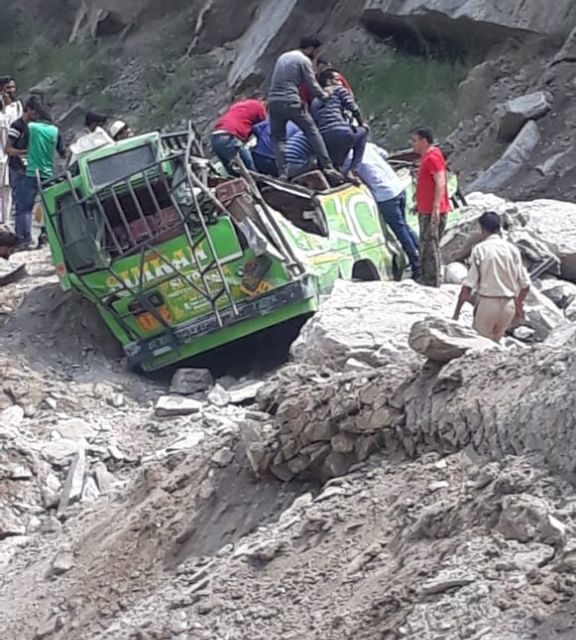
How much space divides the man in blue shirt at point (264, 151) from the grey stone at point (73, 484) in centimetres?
390

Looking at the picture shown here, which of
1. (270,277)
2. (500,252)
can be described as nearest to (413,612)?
(500,252)

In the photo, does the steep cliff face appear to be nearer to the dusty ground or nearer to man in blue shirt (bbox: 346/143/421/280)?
man in blue shirt (bbox: 346/143/421/280)

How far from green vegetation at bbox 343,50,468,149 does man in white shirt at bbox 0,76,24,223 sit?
5725 mm

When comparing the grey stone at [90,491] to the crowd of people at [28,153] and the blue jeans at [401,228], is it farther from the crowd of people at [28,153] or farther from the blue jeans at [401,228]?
the crowd of people at [28,153]

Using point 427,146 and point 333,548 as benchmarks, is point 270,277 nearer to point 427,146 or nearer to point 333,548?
point 427,146

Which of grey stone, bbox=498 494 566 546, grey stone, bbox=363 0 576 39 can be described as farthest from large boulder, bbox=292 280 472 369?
grey stone, bbox=363 0 576 39

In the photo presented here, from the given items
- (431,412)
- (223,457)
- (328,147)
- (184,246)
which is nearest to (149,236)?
(184,246)

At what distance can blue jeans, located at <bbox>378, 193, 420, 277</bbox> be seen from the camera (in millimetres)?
13016

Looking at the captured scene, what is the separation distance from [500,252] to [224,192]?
273 centimetres

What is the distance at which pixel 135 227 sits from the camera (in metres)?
12.2

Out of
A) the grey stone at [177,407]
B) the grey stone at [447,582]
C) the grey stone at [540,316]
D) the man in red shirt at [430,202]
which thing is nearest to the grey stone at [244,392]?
the grey stone at [177,407]

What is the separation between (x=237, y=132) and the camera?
13.8 metres

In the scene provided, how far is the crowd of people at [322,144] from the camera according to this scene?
13047 mm

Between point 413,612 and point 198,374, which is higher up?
point 413,612
